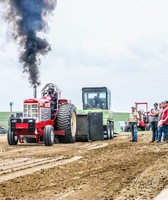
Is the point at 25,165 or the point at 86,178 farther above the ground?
the point at 25,165

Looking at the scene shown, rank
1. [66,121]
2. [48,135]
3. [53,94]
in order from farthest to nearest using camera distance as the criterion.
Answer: [53,94], [66,121], [48,135]

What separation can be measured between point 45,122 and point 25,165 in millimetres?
10044

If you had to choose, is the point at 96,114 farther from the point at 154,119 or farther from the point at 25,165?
the point at 25,165

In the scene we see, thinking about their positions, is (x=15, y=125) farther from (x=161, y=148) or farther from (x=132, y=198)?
(x=132, y=198)

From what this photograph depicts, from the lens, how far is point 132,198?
805 cm

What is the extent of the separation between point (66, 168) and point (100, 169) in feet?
2.78

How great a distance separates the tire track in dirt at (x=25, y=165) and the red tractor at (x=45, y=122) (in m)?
Answer: 7.01

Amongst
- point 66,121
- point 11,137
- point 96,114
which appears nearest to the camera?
point 11,137

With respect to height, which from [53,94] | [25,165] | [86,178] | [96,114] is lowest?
[86,178]

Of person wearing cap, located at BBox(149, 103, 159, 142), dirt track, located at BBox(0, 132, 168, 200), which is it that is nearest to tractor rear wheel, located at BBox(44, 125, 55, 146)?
person wearing cap, located at BBox(149, 103, 159, 142)

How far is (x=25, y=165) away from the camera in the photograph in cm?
1332

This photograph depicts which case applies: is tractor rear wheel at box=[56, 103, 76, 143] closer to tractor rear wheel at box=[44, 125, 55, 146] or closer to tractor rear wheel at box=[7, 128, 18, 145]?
tractor rear wheel at box=[44, 125, 55, 146]

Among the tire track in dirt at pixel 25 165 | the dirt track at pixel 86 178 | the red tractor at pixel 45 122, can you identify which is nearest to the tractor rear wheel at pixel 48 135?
the red tractor at pixel 45 122

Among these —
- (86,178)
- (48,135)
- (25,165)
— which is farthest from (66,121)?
(86,178)
